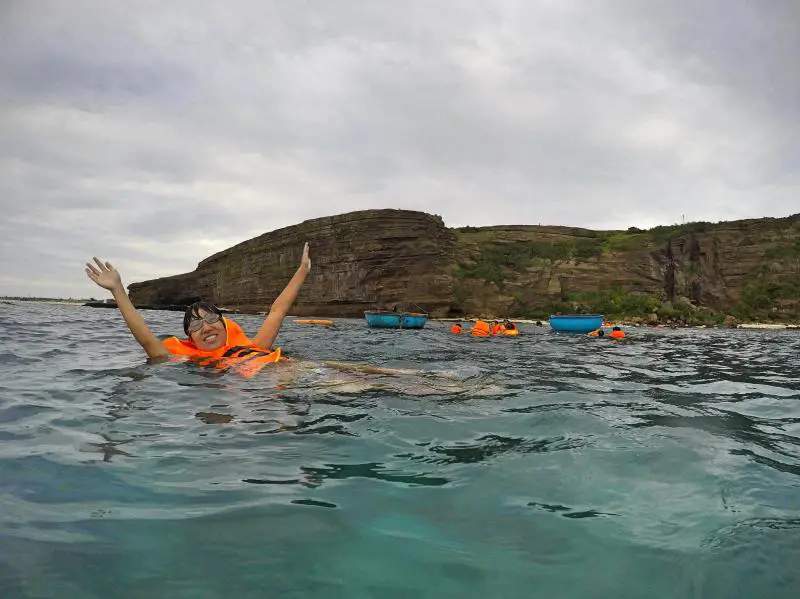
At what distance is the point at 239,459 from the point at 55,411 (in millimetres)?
2314

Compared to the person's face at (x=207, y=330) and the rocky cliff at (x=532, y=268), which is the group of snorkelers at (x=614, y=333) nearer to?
the person's face at (x=207, y=330)

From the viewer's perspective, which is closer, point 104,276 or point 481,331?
point 104,276

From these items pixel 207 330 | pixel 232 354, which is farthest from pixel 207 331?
pixel 232 354

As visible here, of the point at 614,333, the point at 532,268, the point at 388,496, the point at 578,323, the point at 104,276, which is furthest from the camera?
the point at 532,268

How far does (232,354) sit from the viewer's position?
262 inches

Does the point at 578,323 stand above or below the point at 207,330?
below

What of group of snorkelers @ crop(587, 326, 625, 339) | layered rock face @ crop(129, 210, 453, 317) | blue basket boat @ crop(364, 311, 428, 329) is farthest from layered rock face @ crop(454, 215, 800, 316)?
group of snorkelers @ crop(587, 326, 625, 339)

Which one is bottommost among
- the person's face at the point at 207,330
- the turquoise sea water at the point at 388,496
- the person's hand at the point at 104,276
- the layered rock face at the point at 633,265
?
the turquoise sea water at the point at 388,496

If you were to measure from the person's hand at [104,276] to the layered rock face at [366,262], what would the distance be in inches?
1807

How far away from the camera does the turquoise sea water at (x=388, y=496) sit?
6.19 ft

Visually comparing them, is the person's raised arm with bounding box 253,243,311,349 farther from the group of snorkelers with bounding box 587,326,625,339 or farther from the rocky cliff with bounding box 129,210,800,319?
the rocky cliff with bounding box 129,210,800,319

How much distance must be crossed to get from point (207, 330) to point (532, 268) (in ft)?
185

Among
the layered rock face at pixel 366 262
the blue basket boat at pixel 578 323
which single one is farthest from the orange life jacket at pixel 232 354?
the layered rock face at pixel 366 262

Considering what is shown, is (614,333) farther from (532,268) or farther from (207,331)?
(532,268)
